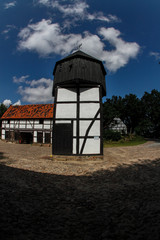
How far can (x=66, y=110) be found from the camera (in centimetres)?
1031

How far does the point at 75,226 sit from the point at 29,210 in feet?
3.69

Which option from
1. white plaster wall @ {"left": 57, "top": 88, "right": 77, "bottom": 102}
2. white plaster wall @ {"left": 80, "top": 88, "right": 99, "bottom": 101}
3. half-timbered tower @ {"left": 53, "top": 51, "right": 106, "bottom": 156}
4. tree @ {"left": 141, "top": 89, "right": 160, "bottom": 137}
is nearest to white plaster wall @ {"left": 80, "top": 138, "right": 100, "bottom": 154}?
half-timbered tower @ {"left": 53, "top": 51, "right": 106, "bottom": 156}

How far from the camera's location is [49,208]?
3148 millimetres

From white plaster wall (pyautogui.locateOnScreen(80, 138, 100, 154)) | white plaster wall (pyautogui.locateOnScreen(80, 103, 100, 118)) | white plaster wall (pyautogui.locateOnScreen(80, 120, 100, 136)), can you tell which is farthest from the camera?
white plaster wall (pyautogui.locateOnScreen(80, 103, 100, 118))

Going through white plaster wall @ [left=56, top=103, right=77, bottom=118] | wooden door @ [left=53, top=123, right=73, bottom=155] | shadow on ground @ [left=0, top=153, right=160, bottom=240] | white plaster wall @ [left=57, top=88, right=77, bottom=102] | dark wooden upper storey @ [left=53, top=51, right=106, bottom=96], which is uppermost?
dark wooden upper storey @ [left=53, top=51, right=106, bottom=96]

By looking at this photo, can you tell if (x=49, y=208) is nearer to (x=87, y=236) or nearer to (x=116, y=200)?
(x=87, y=236)

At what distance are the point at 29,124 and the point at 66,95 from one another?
1447 cm

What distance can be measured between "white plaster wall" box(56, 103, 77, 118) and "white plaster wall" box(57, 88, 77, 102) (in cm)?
45

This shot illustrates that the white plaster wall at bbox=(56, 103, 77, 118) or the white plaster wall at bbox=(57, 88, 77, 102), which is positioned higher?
the white plaster wall at bbox=(57, 88, 77, 102)

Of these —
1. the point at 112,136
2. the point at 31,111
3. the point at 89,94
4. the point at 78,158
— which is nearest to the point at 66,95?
the point at 89,94

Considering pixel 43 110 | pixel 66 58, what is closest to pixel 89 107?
pixel 66 58

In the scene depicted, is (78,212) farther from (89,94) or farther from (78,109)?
(89,94)

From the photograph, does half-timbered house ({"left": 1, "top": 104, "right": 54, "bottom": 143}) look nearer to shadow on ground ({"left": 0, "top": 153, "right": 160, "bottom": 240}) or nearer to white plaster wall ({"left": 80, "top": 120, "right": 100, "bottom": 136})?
white plaster wall ({"left": 80, "top": 120, "right": 100, "bottom": 136})

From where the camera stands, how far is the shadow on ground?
2181 mm
